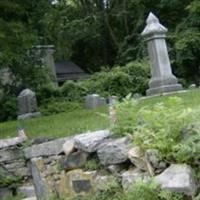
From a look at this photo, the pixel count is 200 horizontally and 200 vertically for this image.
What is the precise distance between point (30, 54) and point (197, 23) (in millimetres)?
6873

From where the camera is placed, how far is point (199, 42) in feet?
61.4

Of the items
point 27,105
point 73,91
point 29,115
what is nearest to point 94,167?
point 29,115

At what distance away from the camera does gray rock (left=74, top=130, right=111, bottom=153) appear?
15.0 feet

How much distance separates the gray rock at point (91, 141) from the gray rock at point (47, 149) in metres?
0.51

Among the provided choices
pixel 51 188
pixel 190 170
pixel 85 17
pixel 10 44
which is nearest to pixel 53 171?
pixel 51 188

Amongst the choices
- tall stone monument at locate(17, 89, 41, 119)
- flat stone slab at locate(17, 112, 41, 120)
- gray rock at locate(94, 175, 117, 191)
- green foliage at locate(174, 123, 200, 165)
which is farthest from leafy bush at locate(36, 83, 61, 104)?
green foliage at locate(174, 123, 200, 165)

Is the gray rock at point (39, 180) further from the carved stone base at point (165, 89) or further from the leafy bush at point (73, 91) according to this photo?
the leafy bush at point (73, 91)

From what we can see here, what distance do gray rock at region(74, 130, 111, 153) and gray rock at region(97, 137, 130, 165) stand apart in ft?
0.31

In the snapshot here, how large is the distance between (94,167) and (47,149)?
0.96 m

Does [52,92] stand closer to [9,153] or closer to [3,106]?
[3,106]

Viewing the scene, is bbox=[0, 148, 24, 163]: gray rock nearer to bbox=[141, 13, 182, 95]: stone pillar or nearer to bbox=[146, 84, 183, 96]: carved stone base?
bbox=[146, 84, 183, 96]: carved stone base

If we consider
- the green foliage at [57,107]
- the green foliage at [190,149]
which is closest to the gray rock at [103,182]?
the green foliage at [190,149]

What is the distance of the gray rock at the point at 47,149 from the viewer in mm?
5281

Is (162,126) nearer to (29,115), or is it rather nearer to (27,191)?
(27,191)
